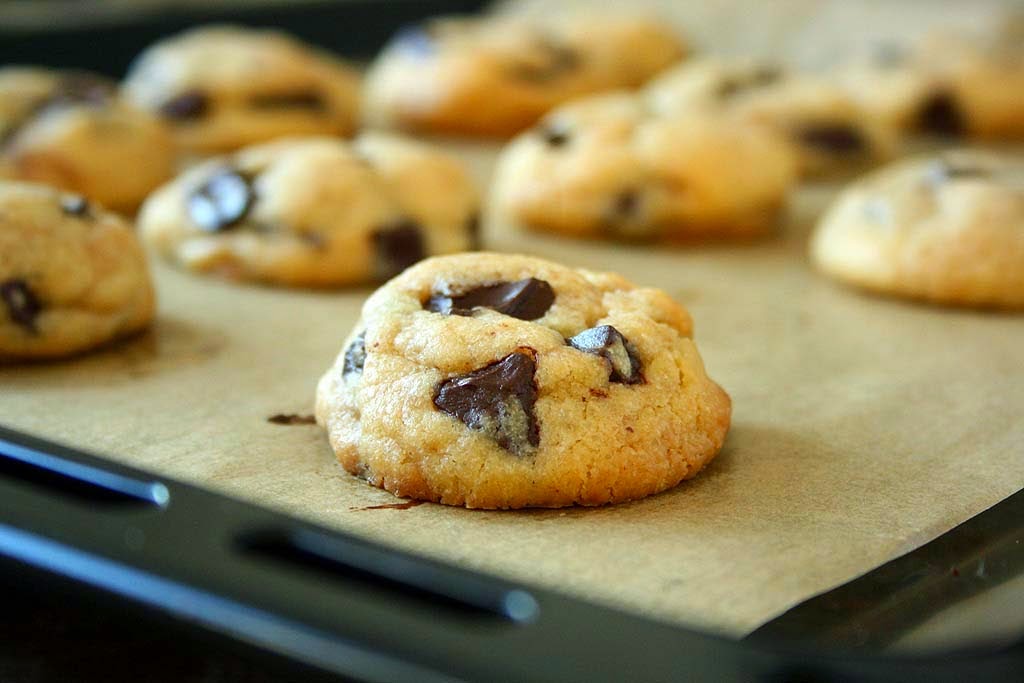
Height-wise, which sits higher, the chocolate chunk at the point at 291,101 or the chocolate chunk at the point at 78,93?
the chocolate chunk at the point at 78,93

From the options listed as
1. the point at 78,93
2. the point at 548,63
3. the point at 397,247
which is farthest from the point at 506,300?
the point at 548,63

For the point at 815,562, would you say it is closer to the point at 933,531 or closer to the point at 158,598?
the point at 933,531

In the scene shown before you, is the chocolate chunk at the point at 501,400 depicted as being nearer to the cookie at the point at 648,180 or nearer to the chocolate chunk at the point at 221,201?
the chocolate chunk at the point at 221,201

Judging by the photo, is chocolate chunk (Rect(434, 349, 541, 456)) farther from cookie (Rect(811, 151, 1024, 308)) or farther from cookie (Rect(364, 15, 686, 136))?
cookie (Rect(364, 15, 686, 136))

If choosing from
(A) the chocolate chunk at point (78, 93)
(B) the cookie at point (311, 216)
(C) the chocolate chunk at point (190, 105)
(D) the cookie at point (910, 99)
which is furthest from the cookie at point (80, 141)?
(D) the cookie at point (910, 99)

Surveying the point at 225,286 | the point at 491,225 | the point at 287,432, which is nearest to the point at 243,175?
the point at 225,286

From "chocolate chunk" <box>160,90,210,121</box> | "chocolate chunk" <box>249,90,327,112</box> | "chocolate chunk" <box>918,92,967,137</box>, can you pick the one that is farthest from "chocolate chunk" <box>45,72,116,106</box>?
"chocolate chunk" <box>918,92,967,137</box>

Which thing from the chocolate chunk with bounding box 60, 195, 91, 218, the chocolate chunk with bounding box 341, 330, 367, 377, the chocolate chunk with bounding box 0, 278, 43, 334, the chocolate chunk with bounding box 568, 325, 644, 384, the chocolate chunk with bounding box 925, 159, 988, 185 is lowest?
the chocolate chunk with bounding box 0, 278, 43, 334
